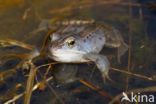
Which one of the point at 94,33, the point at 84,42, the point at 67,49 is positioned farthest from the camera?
the point at 94,33

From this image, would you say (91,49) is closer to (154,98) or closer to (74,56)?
(74,56)

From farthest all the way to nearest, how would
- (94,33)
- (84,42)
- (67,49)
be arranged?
(94,33), (84,42), (67,49)

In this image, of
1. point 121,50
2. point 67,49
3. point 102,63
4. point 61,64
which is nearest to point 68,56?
point 67,49

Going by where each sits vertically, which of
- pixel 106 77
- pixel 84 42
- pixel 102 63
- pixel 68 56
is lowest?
pixel 106 77

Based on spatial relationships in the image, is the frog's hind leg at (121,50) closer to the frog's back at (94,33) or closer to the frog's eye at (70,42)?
the frog's back at (94,33)

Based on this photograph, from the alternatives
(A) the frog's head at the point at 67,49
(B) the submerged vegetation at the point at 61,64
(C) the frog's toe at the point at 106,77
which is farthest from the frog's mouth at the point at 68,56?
(C) the frog's toe at the point at 106,77

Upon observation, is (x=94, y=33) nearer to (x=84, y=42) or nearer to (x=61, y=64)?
(x=84, y=42)

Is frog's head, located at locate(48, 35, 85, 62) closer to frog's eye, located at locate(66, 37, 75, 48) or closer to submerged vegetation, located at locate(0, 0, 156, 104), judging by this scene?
frog's eye, located at locate(66, 37, 75, 48)
